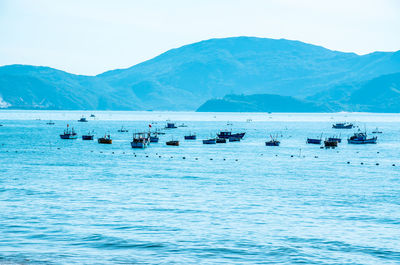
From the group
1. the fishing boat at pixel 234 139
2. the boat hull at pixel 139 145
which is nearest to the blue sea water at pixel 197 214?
the boat hull at pixel 139 145

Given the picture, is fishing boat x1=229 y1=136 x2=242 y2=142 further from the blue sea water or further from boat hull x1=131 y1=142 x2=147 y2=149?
the blue sea water

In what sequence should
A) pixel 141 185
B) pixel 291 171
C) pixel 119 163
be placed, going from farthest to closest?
pixel 119 163, pixel 291 171, pixel 141 185

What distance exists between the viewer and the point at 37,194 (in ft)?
212

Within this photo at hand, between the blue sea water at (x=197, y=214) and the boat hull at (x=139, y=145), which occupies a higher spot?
the boat hull at (x=139, y=145)

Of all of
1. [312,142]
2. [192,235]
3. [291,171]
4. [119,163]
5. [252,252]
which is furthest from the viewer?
[312,142]

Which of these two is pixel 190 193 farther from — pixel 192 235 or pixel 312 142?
pixel 312 142

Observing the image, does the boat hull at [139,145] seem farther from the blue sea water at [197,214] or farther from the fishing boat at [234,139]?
the fishing boat at [234,139]

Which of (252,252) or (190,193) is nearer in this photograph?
(252,252)

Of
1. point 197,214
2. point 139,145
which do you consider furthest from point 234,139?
point 197,214

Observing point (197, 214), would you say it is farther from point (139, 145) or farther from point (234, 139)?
point (234, 139)

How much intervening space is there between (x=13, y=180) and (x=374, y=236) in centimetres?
5045

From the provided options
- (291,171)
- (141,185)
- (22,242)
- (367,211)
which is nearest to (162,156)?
(291,171)

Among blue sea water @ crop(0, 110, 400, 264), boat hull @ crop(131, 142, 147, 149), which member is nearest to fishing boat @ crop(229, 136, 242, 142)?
boat hull @ crop(131, 142, 147, 149)

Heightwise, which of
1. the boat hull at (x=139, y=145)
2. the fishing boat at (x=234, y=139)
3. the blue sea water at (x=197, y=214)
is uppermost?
the fishing boat at (x=234, y=139)
